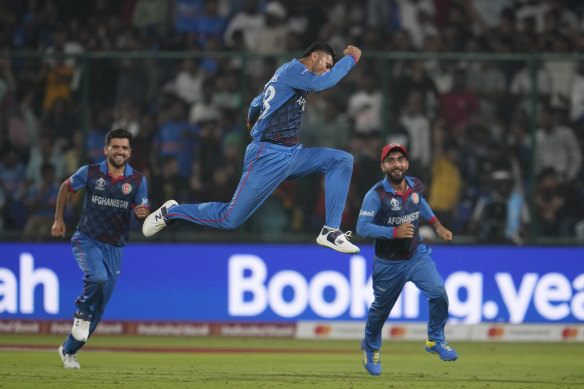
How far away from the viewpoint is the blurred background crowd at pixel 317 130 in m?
14.8

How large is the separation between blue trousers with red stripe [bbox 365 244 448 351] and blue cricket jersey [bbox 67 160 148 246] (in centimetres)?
270

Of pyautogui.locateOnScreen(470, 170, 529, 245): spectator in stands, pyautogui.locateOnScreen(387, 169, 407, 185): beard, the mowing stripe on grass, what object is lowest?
the mowing stripe on grass

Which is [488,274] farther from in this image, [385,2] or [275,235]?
[385,2]

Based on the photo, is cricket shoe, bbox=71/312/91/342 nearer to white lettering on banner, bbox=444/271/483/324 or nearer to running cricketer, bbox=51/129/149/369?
running cricketer, bbox=51/129/149/369

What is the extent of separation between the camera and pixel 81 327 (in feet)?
32.5

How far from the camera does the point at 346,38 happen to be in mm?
17578

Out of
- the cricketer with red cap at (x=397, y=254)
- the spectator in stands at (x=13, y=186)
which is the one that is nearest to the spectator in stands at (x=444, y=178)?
the cricketer with red cap at (x=397, y=254)

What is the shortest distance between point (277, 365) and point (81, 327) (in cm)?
251

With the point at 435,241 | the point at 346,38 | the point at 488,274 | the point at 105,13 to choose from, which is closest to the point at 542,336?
the point at 488,274

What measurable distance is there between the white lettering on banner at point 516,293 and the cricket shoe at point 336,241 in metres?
6.08

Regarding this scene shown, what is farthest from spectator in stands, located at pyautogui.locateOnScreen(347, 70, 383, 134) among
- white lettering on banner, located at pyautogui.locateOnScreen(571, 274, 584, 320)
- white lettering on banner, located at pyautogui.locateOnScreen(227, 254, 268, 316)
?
white lettering on banner, located at pyautogui.locateOnScreen(571, 274, 584, 320)

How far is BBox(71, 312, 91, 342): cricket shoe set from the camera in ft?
32.4

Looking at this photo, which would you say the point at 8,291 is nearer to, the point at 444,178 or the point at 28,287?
the point at 28,287

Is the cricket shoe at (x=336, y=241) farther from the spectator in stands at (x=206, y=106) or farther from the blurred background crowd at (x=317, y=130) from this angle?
the spectator in stands at (x=206, y=106)
